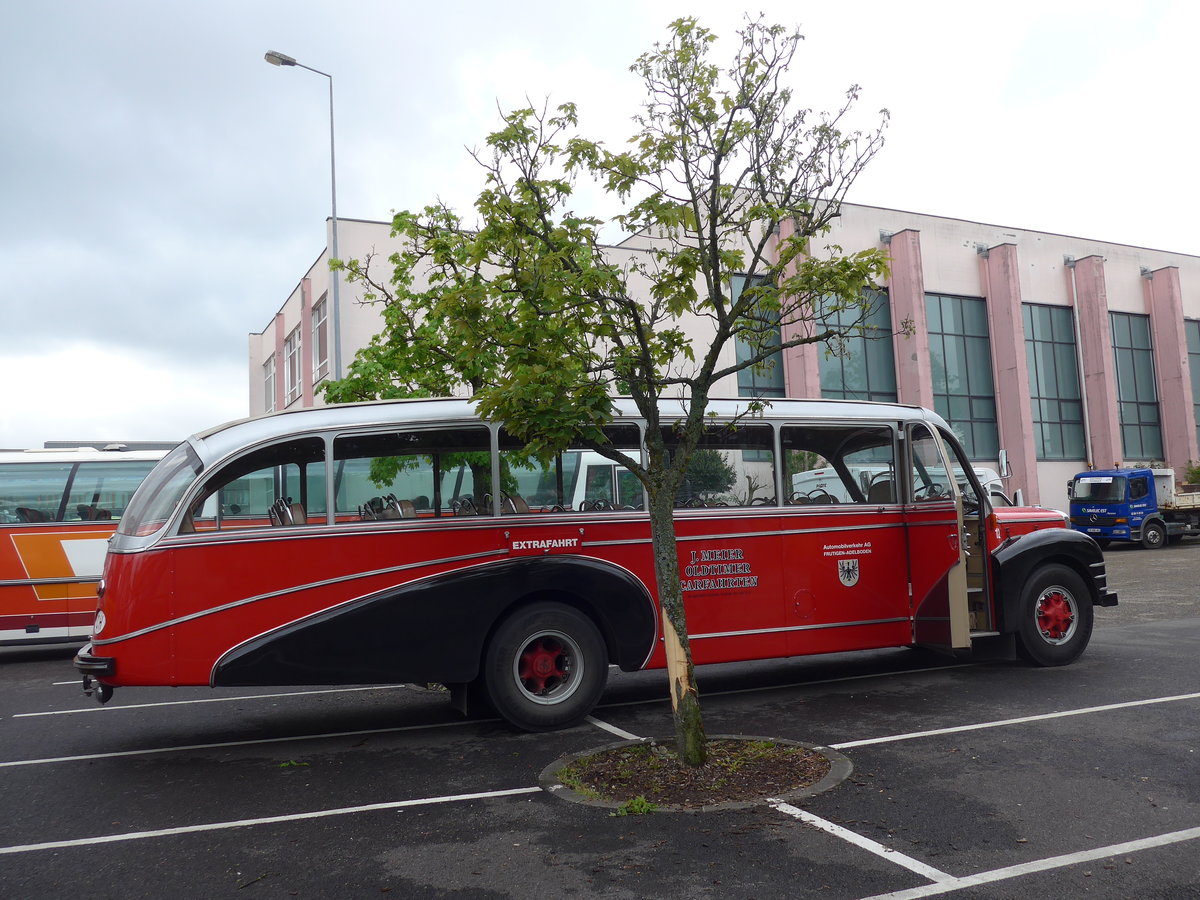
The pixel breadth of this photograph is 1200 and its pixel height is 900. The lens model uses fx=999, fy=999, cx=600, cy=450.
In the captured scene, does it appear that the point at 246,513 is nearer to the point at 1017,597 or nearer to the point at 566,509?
the point at 566,509

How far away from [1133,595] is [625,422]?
1304 cm

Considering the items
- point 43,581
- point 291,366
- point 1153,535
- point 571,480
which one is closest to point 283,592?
point 571,480

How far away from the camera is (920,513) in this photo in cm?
948

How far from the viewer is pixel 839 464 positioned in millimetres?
9688

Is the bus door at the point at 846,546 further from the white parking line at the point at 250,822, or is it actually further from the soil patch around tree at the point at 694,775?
the white parking line at the point at 250,822

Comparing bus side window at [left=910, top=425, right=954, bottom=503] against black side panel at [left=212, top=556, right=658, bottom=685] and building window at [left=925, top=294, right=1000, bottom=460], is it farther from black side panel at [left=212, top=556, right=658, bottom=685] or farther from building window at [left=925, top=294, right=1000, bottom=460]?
building window at [left=925, top=294, right=1000, bottom=460]

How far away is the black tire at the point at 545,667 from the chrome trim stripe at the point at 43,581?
8492 millimetres

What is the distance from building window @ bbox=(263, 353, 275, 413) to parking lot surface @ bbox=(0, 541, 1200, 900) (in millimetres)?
35251

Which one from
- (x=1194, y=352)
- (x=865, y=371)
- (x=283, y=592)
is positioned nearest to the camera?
(x=283, y=592)

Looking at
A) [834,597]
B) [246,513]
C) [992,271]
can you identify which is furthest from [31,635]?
[992,271]

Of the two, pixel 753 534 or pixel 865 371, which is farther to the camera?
pixel 865 371

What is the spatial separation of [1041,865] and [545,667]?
4113 mm

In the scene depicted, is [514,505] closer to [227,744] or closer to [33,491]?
[227,744]

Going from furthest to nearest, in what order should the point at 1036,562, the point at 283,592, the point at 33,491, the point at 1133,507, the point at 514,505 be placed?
the point at 1133,507 → the point at 33,491 → the point at 1036,562 → the point at 514,505 → the point at 283,592
